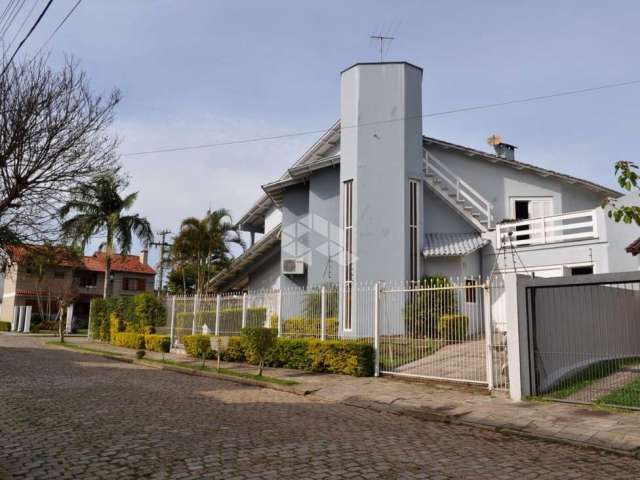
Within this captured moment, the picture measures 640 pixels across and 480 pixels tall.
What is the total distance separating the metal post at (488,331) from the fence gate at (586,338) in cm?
80

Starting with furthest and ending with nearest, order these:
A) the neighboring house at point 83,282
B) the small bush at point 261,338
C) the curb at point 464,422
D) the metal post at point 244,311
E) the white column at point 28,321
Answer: the neighboring house at point 83,282
the white column at point 28,321
the metal post at point 244,311
the small bush at point 261,338
the curb at point 464,422

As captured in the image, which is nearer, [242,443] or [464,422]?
[242,443]

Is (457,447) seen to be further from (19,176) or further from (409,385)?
(19,176)

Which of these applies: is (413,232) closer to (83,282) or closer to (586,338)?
(586,338)

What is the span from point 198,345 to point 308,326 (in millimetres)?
4971

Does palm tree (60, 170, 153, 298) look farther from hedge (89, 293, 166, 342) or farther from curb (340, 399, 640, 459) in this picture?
curb (340, 399, 640, 459)

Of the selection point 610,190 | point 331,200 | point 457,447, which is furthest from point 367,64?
point 457,447

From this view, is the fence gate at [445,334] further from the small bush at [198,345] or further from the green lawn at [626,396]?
the small bush at [198,345]

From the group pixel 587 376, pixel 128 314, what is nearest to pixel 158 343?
pixel 128 314

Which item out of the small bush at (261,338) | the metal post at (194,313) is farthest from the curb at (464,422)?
the metal post at (194,313)

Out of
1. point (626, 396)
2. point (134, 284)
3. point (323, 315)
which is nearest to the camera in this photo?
point (626, 396)

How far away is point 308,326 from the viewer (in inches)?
612

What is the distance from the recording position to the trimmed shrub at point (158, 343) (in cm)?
1994

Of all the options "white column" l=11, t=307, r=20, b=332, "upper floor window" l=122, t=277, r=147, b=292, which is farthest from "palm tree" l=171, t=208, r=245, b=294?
"upper floor window" l=122, t=277, r=147, b=292
